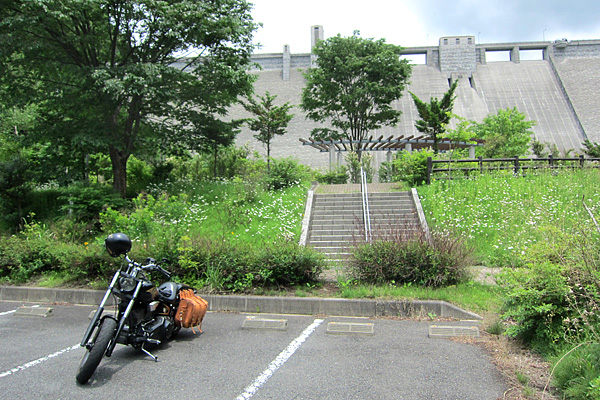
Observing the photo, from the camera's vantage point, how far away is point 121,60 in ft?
52.5

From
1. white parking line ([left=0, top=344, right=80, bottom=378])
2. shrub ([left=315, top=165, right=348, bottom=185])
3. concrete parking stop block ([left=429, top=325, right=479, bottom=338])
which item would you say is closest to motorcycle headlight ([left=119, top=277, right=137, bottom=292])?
white parking line ([left=0, top=344, right=80, bottom=378])

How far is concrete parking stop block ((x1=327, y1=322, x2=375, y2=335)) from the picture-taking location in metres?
5.79

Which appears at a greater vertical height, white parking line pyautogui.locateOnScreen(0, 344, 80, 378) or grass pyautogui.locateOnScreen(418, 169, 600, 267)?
grass pyautogui.locateOnScreen(418, 169, 600, 267)

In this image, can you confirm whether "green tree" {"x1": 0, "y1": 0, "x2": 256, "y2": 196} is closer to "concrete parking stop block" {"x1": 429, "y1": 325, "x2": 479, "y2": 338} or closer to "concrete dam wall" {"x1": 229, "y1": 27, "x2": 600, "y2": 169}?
"concrete parking stop block" {"x1": 429, "y1": 325, "x2": 479, "y2": 338}

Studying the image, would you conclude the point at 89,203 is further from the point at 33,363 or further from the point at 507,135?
the point at 507,135

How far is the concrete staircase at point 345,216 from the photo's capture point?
1164 centimetres

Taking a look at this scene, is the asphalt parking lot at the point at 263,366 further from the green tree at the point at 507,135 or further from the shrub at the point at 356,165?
the green tree at the point at 507,135

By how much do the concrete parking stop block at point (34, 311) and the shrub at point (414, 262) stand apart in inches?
203

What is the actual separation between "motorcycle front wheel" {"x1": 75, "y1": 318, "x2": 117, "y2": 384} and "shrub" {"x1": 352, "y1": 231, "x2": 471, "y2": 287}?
4.43 meters

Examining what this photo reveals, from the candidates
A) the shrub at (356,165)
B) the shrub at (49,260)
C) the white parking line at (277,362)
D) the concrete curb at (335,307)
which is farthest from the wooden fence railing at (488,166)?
the shrub at (49,260)

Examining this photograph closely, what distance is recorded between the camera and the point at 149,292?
5.04 m

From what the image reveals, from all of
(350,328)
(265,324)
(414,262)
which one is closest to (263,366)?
(265,324)

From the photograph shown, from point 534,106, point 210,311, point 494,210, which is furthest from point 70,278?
point 534,106

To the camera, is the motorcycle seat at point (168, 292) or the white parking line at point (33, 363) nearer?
the white parking line at point (33, 363)
